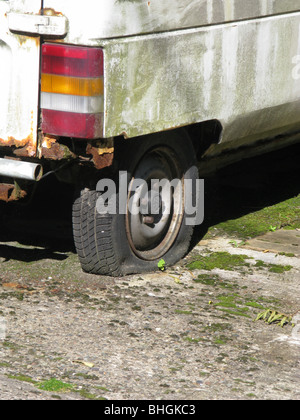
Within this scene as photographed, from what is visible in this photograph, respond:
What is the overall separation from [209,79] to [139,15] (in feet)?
2.34

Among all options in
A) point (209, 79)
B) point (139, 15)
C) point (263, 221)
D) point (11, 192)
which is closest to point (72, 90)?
point (139, 15)

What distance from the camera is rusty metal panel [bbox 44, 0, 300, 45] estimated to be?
400cm

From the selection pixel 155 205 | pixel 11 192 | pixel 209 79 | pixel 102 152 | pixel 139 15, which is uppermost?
pixel 139 15

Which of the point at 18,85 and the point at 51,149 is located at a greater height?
the point at 18,85

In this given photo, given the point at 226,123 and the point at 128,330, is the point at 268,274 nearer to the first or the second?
the point at 226,123

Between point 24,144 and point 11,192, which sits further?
point 11,192

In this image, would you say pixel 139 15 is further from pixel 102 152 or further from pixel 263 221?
pixel 263 221

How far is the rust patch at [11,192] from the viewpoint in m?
4.40

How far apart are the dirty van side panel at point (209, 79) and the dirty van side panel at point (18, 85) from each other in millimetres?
362

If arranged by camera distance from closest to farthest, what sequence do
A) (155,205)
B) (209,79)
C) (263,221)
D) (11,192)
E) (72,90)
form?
(72,90), (11,192), (209,79), (155,205), (263,221)

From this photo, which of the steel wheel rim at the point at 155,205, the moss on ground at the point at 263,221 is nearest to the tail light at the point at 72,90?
the steel wheel rim at the point at 155,205

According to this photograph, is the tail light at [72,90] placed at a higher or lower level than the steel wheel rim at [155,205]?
higher

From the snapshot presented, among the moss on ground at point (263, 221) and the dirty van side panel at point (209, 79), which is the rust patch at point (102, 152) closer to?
the dirty van side panel at point (209, 79)

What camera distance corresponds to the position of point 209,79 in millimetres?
4777
